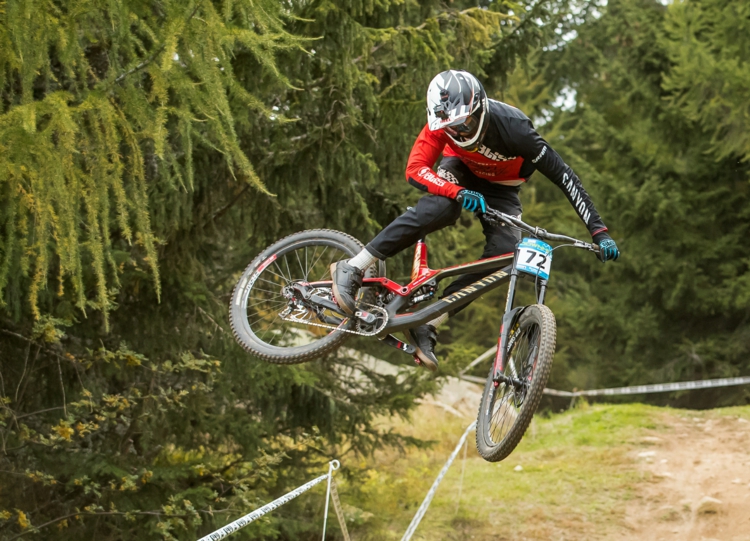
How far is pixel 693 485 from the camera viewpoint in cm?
904

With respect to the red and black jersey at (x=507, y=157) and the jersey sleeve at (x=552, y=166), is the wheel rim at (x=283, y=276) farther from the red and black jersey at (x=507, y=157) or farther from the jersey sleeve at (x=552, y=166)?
the jersey sleeve at (x=552, y=166)

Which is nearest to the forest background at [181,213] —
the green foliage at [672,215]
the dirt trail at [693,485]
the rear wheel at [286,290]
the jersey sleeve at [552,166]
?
the rear wheel at [286,290]

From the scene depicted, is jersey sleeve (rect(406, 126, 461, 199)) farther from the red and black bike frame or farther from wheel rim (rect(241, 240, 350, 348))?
wheel rim (rect(241, 240, 350, 348))

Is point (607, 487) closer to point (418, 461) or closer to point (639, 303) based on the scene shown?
point (418, 461)

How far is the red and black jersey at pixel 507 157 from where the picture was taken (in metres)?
4.52

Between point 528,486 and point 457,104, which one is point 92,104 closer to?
point 457,104

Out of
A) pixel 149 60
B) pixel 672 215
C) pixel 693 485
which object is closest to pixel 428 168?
pixel 149 60

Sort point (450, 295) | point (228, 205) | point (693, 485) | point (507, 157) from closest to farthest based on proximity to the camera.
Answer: point (507, 157), point (450, 295), point (228, 205), point (693, 485)

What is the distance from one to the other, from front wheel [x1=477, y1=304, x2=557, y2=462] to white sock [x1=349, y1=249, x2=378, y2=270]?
37.9 inches

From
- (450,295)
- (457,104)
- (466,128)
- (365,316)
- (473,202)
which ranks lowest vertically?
(365,316)

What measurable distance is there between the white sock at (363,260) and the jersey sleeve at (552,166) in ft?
3.52

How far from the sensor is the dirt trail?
8.06 meters

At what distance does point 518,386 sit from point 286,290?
5.51 ft

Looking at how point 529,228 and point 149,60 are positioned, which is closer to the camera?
point 149,60
